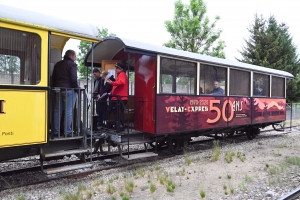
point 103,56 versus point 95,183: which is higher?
point 103,56

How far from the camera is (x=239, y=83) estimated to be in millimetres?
9312

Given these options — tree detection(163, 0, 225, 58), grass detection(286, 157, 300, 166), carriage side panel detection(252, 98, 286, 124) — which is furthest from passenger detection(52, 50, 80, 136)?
tree detection(163, 0, 225, 58)

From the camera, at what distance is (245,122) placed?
9.63 m

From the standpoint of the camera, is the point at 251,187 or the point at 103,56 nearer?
the point at 251,187

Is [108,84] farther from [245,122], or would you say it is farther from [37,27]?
[245,122]

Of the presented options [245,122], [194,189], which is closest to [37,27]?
[194,189]

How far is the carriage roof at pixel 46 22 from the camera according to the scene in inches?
173

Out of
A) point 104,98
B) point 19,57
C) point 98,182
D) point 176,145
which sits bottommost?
point 98,182

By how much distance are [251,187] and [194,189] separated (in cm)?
106

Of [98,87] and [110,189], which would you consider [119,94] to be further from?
[110,189]

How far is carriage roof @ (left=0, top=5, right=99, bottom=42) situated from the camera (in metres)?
4.39

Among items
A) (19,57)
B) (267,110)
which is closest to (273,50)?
(267,110)

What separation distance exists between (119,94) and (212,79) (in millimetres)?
3073

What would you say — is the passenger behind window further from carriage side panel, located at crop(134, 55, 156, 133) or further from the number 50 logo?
carriage side panel, located at crop(134, 55, 156, 133)
